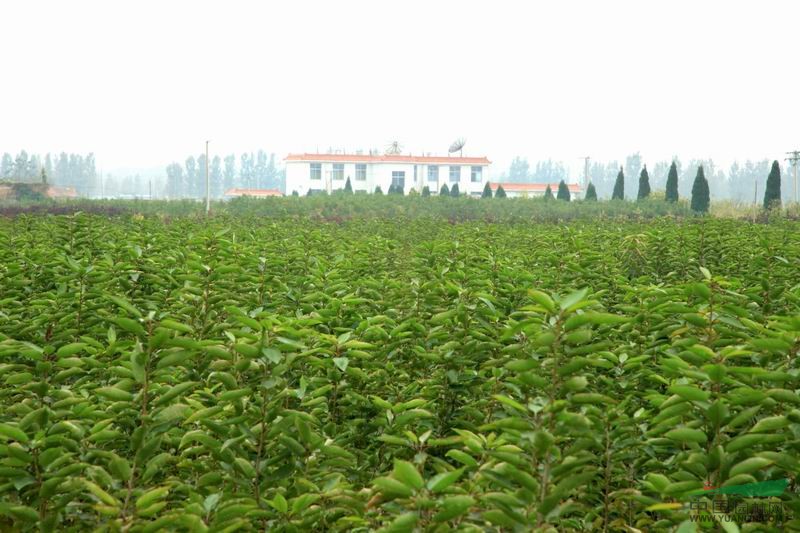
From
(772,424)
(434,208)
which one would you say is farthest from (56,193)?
(772,424)

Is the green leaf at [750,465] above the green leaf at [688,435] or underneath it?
underneath

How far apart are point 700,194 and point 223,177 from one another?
13574cm

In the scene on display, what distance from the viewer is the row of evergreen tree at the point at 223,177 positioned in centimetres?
14425

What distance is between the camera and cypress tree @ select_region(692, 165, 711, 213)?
121 feet

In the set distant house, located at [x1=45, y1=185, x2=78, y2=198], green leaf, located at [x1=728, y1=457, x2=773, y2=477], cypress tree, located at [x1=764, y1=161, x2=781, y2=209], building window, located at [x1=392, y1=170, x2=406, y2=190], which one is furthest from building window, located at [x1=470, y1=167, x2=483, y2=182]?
green leaf, located at [x1=728, y1=457, x2=773, y2=477]

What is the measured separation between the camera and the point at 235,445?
2.81 metres

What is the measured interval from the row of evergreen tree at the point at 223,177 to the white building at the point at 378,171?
75018 mm

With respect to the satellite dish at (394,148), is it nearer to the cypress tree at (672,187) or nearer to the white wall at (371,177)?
the white wall at (371,177)

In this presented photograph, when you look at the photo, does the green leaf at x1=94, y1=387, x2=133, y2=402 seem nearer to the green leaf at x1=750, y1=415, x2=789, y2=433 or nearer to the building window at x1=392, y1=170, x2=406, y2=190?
the green leaf at x1=750, y1=415, x2=789, y2=433

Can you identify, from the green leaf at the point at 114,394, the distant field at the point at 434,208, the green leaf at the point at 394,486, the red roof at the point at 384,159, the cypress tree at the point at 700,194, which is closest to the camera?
the green leaf at the point at 394,486

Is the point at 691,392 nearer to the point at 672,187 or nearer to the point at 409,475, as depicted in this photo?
the point at 409,475

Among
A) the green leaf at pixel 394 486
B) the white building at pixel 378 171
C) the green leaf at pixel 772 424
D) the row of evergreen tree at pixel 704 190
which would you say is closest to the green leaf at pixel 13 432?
the green leaf at pixel 394 486

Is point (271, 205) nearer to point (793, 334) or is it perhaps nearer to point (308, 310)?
point (308, 310)

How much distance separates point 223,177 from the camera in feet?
525
